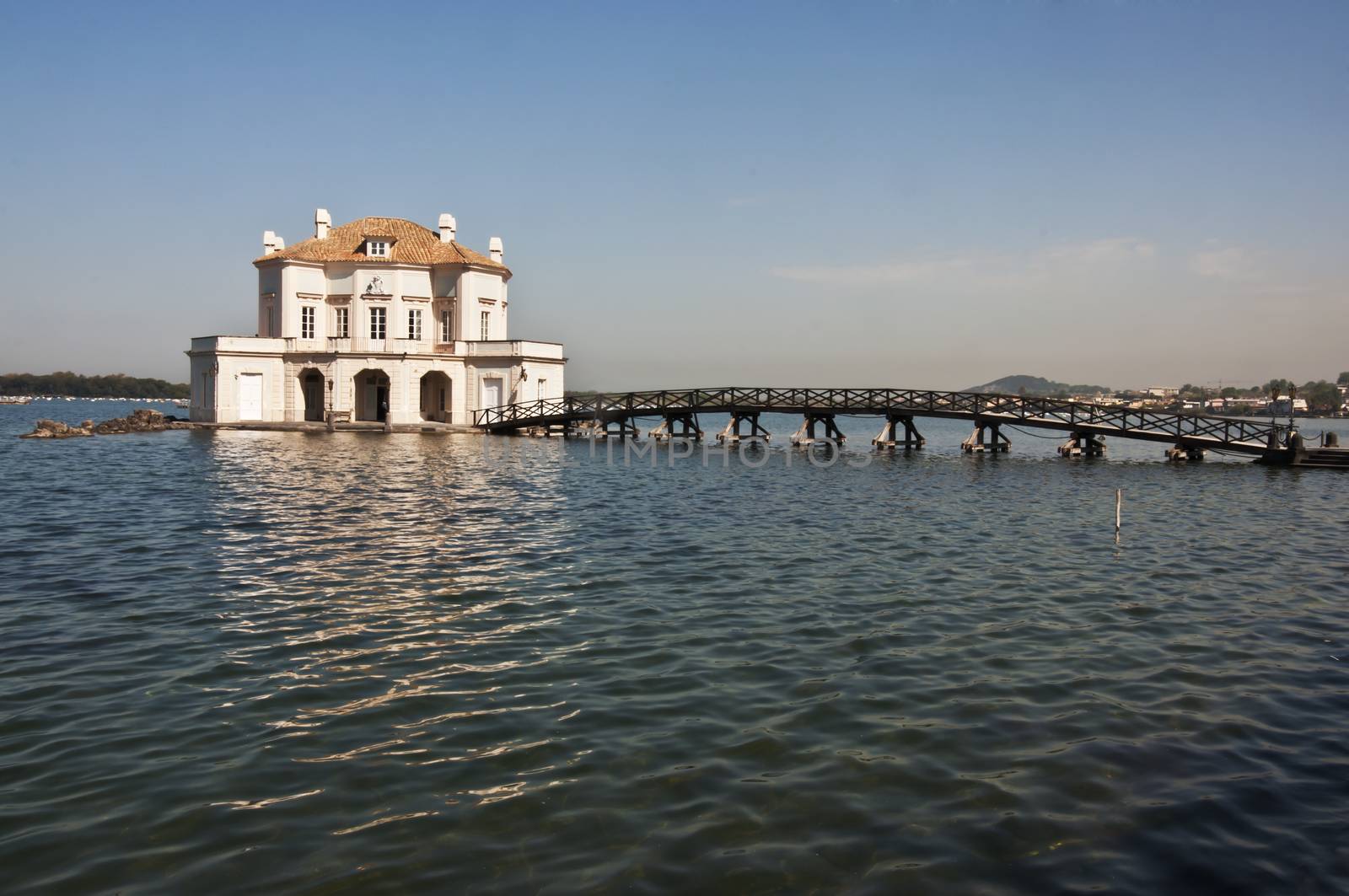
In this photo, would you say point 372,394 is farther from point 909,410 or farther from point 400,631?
point 400,631

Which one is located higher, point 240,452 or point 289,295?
point 289,295

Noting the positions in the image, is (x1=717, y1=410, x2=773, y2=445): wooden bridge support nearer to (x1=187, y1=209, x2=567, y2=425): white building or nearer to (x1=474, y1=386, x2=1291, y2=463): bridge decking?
(x1=474, y1=386, x2=1291, y2=463): bridge decking

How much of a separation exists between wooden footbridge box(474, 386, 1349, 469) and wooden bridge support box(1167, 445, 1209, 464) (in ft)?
0.12

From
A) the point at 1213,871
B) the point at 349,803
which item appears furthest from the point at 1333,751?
the point at 349,803

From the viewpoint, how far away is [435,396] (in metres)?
51.6

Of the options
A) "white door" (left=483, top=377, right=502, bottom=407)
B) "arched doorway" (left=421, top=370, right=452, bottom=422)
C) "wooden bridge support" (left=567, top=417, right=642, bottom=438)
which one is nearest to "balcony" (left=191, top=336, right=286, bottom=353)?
"arched doorway" (left=421, top=370, right=452, bottom=422)

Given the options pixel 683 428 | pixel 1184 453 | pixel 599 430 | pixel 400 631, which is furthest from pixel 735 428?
pixel 400 631

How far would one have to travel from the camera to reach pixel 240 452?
33.1 meters

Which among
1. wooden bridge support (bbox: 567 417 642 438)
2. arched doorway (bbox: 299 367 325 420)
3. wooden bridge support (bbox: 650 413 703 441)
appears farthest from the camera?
arched doorway (bbox: 299 367 325 420)

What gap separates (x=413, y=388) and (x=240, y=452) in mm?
15589

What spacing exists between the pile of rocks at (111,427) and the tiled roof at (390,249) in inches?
415

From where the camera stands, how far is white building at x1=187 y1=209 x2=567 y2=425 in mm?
48031

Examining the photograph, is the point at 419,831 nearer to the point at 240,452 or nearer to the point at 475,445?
the point at 240,452

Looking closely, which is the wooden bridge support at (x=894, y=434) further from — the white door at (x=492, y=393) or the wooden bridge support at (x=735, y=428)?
the white door at (x=492, y=393)
